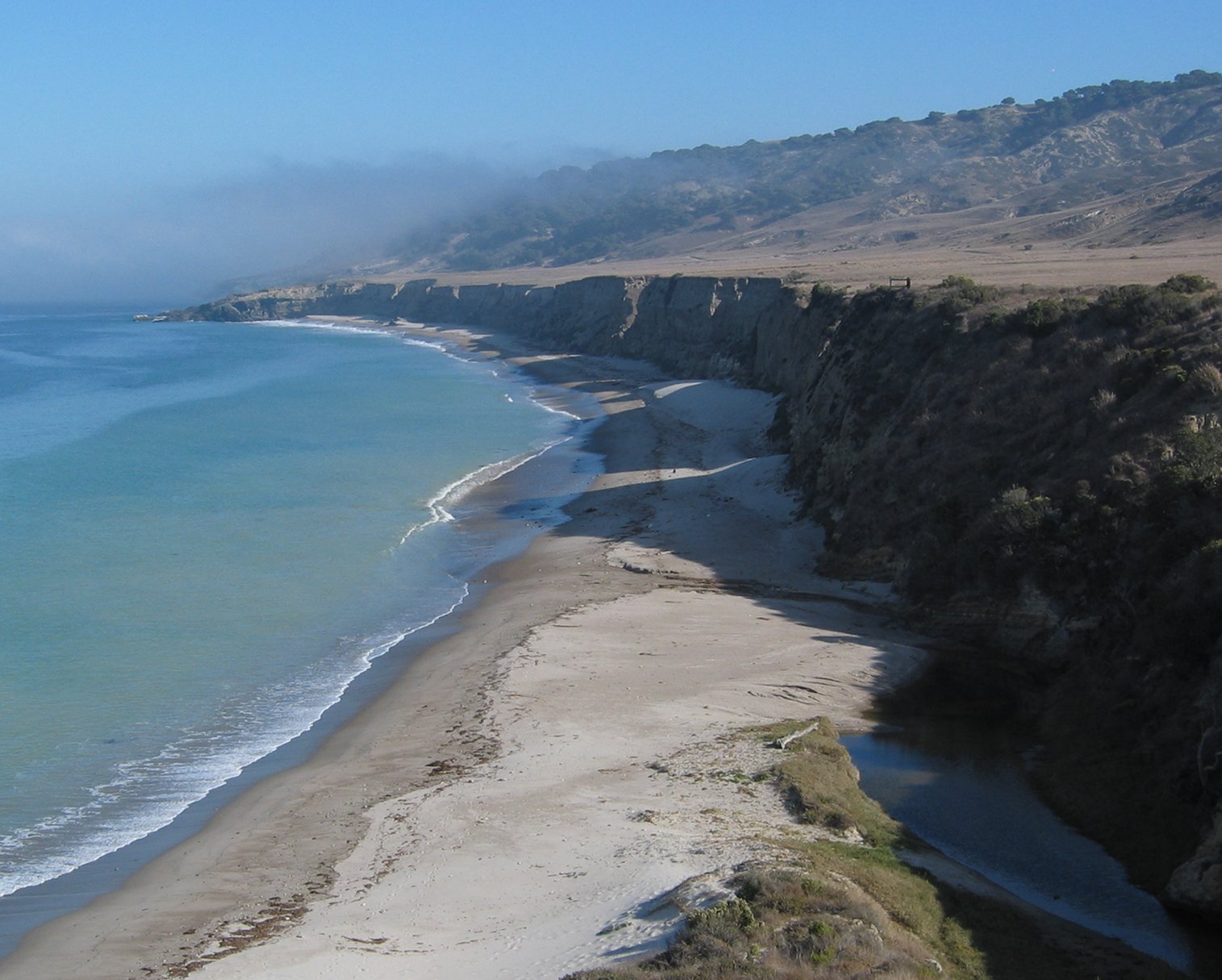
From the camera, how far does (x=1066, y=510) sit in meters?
20.3

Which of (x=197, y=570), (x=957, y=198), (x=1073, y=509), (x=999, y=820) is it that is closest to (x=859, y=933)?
(x=999, y=820)

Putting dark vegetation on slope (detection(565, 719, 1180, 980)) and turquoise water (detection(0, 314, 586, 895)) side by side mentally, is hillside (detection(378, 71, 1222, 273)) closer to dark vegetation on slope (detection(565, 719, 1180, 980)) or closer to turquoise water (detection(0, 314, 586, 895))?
turquoise water (detection(0, 314, 586, 895))

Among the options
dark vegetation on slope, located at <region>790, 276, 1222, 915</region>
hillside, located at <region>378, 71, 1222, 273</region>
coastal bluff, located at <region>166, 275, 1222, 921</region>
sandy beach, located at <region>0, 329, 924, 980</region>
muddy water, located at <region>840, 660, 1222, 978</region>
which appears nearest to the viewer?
sandy beach, located at <region>0, 329, 924, 980</region>

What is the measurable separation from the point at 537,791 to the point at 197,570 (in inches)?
590

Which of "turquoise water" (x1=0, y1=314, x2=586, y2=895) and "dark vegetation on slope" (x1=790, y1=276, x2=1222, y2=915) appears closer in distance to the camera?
"dark vegetation on slope" (x1=790, y1=276, x2=1222, y2=915)

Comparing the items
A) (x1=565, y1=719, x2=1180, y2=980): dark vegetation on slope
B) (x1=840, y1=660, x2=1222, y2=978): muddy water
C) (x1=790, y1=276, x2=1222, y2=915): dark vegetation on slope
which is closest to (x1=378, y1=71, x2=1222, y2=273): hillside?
(x1=790, y1=276, x2=1222, y2=915): dark vegetation on slope

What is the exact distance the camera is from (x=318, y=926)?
1136 cm

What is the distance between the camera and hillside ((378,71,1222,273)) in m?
87.7

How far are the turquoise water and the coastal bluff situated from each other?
9.76 m

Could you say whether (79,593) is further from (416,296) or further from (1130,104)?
(1130,104)

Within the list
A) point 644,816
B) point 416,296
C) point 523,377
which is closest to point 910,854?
point 644,816

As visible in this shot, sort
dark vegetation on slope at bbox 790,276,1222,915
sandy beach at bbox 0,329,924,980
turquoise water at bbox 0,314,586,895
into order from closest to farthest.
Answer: sandy beach at bbox 0,329,924,980 → dark vegetation on slope at bbox 790,276,1222,915 → turquoise water at bbox 0,314,586,895

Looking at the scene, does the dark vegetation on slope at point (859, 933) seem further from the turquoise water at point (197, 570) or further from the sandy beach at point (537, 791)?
the turquoise water at point (197, 570)

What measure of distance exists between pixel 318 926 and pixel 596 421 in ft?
126
